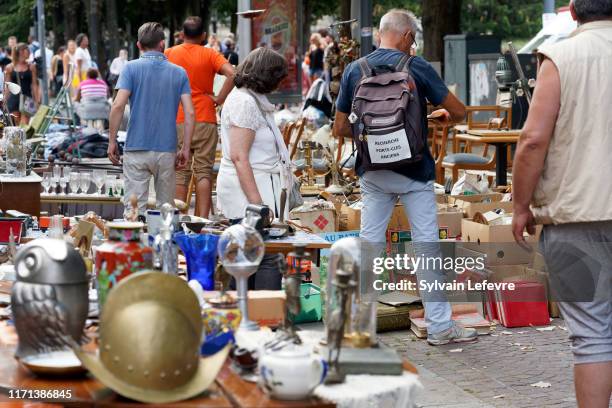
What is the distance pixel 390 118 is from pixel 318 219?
250cm

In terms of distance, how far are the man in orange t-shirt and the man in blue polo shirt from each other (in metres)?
1.10

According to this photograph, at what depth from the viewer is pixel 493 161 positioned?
464 inches

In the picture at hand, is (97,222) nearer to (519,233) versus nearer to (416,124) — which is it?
(416,124)

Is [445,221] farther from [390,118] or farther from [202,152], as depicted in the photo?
[202,152]

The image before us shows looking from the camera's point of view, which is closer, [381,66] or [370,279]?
[381,66]

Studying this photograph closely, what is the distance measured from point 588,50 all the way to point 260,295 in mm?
1553

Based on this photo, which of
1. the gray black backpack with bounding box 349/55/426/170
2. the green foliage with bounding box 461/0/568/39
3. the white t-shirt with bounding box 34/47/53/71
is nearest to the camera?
the gray black backpack with bounding box 349/55/426/170

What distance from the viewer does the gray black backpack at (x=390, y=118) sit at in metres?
6.29

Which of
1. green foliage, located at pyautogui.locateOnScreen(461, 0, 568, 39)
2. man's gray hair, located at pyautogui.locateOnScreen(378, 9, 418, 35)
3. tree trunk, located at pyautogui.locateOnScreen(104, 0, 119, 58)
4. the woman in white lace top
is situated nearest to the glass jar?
the woman in white lace top

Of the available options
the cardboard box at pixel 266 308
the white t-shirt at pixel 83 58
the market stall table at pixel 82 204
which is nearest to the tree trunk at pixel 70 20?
the white t-shirt at pixel 83 58

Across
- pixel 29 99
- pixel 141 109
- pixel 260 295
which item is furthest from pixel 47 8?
pixel 260 295

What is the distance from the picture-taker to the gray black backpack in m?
6.29

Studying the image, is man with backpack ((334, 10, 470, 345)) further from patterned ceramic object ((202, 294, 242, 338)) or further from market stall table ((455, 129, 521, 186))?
market stall table ((455, 129, 521, 186))

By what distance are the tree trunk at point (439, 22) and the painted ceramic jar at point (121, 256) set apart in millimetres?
19365
